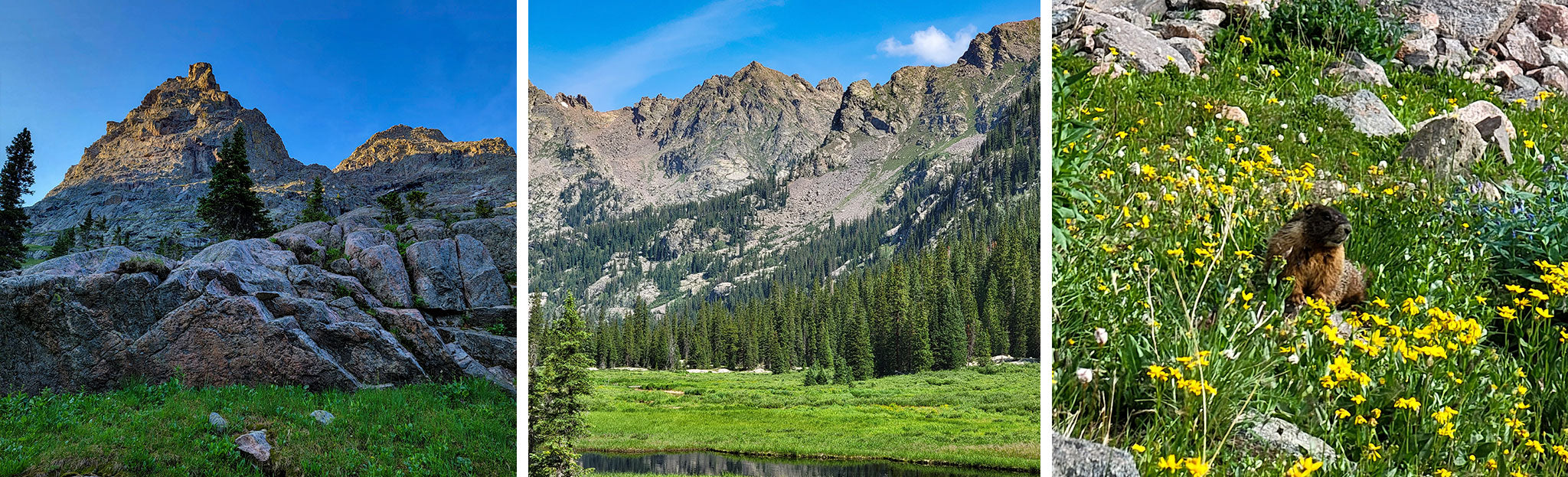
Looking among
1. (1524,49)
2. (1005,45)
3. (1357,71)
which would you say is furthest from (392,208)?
(1524,49)

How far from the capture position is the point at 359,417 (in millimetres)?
4668

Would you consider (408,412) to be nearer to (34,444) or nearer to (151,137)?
(34,444)

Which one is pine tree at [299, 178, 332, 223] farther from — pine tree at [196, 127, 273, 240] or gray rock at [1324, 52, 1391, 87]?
gray rock at [1324, 52, 1391, 87]

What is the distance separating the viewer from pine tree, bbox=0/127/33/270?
4438 mm

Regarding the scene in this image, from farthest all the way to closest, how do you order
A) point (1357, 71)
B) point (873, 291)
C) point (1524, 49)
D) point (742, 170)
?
1. point (1524, 49)
2. point (1357, 71)
3. point (742, 170)
4. point (873, 291)

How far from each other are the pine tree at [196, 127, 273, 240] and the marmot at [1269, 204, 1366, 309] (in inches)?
213

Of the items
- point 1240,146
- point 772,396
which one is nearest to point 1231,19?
point 1240,146

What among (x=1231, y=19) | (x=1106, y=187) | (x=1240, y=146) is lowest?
(x=1106, y=187)

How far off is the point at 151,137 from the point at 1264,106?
6.48 m

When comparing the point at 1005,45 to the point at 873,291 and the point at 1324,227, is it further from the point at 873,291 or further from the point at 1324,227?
the point at 1324,227

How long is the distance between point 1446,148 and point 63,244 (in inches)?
291

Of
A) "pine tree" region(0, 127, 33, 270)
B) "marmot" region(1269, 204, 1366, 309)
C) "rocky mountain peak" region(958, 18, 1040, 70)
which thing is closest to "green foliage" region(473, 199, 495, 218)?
"pine tree" region(0, 127, 33, 270)

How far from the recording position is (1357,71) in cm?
533

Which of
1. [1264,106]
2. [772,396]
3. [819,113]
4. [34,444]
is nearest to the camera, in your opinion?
[772,396]
